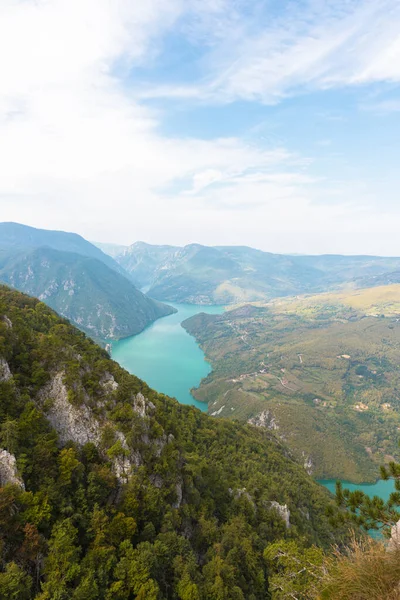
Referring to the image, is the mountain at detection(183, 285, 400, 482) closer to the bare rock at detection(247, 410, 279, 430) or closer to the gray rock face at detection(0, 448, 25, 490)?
the bare rock at detection(247, 410, 279, 430)

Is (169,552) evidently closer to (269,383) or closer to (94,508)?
(94,508)

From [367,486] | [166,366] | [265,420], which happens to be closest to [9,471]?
[367,486]

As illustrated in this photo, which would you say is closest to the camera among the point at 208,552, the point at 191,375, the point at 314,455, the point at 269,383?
the point at 208,552

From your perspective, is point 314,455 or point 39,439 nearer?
point 39,439

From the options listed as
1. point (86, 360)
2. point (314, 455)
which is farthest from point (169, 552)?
point (314, 455)

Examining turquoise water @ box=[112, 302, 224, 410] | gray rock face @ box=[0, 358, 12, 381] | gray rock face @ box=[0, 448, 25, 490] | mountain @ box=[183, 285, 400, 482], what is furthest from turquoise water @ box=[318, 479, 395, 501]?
gray rock face @ box=[0, 358, 12, 381]

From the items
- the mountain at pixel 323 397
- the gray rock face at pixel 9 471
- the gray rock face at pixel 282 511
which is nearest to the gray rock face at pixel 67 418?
the gray rock face at pixel 9 471
